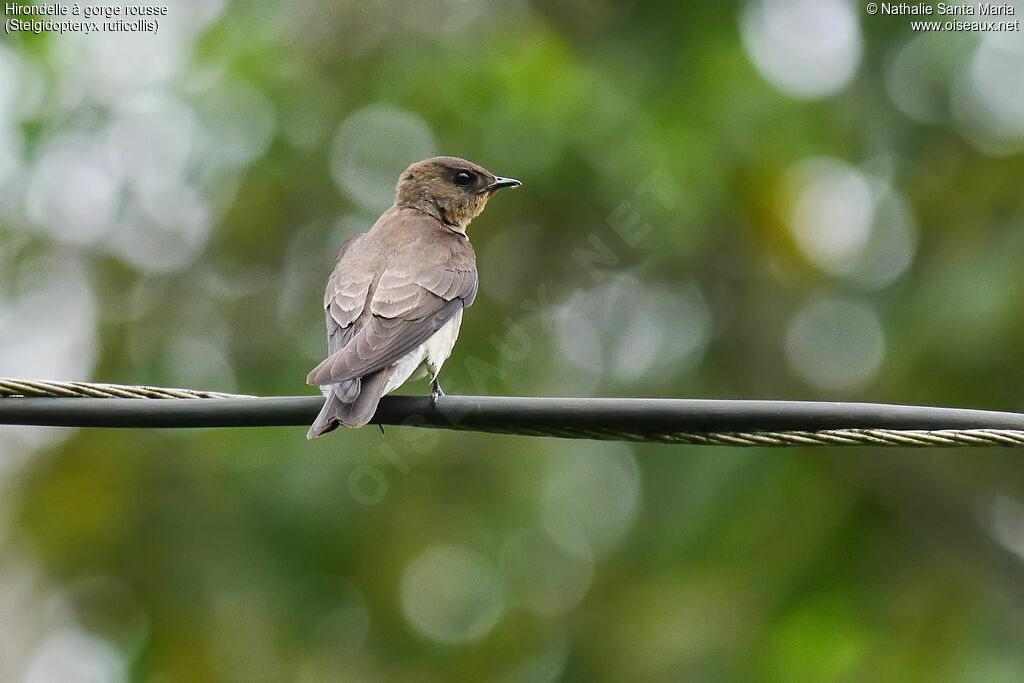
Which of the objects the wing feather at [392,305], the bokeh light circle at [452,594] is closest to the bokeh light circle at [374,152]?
the bokeh light circle at [452,594]

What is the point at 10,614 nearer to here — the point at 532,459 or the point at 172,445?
the point at 172,445

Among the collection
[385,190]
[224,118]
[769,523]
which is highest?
[224,118]

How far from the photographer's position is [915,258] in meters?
11.1

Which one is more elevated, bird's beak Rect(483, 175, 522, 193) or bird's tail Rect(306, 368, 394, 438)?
bird's beak Rect(483, 175, 522, 193)

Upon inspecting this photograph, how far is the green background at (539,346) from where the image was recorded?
9.09m

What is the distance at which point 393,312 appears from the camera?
565 centimetres

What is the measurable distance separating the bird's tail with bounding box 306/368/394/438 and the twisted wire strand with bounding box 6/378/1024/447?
0.58m

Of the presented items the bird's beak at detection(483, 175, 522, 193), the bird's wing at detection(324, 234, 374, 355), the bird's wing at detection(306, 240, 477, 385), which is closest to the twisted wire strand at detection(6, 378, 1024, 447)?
the bird's wing at detection(306, 240, 477, 385)

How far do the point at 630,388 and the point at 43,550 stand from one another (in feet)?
17.0

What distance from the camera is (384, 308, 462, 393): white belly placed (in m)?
5.57

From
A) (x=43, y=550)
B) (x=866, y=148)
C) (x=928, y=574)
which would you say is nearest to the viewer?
(x=43, y=550)

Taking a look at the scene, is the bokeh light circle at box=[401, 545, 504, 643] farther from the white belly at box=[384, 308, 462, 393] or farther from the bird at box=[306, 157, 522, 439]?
the white belly at box=[384, 308, 462, 393]

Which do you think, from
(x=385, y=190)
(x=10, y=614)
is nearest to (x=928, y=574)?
(x=385, y=190)

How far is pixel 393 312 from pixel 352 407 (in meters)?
1.04
